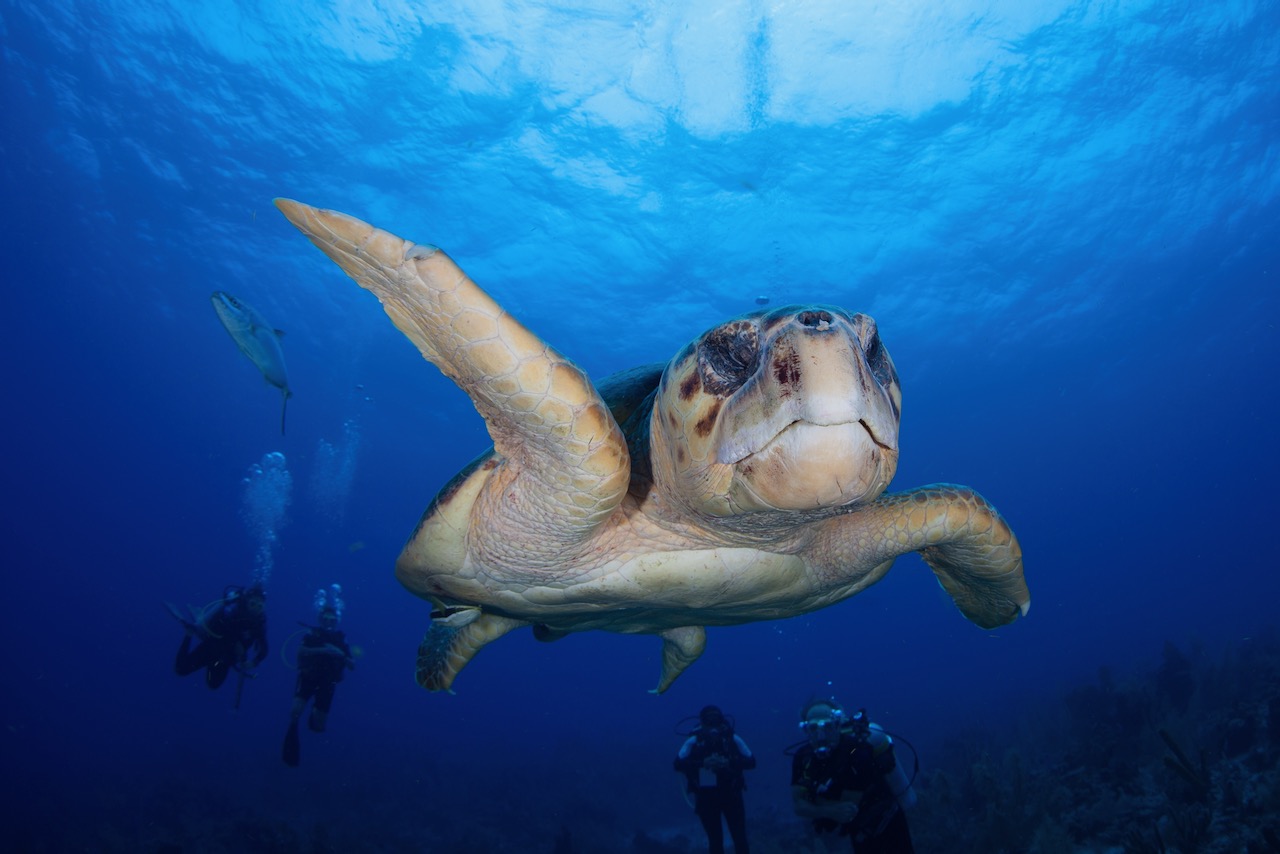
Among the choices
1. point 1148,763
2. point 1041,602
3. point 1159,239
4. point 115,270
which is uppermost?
point 1041,602

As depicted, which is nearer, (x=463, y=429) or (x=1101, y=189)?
(x=1101, y=189)

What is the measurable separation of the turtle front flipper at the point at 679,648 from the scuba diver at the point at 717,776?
4.57 ft

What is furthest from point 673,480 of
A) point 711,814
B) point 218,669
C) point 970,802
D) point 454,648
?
point 218,669

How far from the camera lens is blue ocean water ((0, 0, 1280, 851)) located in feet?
44.4

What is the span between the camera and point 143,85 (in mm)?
15297

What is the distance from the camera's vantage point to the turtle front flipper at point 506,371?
1647 mm

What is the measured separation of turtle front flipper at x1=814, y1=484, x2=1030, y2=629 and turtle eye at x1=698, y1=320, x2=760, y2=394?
1288mm

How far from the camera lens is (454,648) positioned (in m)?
4.32

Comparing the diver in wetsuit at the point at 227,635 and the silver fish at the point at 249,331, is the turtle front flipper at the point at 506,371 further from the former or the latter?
the diver in wetsuit at the point at 227,635

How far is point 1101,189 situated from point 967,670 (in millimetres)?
47167

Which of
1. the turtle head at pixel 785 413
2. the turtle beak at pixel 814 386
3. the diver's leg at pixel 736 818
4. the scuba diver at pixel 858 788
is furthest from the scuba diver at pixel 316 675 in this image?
the turtle beak at pixel 814 386

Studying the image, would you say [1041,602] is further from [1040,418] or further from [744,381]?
[744,381]

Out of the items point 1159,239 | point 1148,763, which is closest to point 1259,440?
point 1159,239

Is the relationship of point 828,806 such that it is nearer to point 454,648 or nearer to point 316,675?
point 454,648
